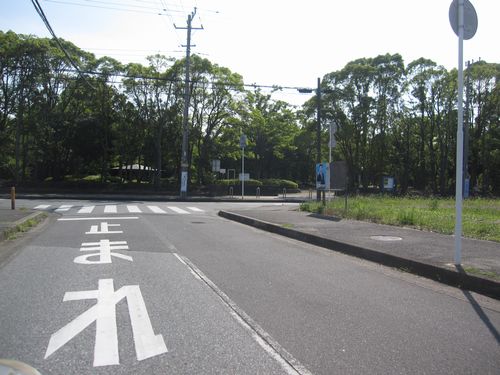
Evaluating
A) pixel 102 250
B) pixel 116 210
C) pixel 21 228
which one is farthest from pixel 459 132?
pixel 116 210

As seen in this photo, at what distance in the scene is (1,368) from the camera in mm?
3229

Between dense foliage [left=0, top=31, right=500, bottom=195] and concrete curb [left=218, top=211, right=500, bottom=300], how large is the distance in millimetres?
25458

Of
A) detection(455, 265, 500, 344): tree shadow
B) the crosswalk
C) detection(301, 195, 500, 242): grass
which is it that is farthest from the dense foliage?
detection(455, 265, 500, 344): tree shadow

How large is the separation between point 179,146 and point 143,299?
38.0 metres

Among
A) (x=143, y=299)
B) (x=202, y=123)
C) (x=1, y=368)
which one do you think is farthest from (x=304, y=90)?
(x=1, y=368)

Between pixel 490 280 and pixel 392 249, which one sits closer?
pixel 490 280

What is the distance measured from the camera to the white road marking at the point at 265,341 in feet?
12.3

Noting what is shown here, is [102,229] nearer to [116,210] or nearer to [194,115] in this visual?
[116,210]

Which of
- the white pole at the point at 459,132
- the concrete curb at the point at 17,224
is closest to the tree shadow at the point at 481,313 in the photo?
the white pole at the point at 459,132

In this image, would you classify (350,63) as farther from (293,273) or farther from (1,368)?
(1,368)

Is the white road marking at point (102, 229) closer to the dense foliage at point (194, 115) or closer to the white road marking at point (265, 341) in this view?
the white road marking at point (265, 341)

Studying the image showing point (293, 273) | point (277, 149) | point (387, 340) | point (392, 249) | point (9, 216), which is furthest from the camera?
point (277, 149)

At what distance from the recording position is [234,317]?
5062mm

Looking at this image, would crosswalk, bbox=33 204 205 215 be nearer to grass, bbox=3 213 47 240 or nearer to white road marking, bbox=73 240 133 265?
grass, bbox=3 213 47 240
